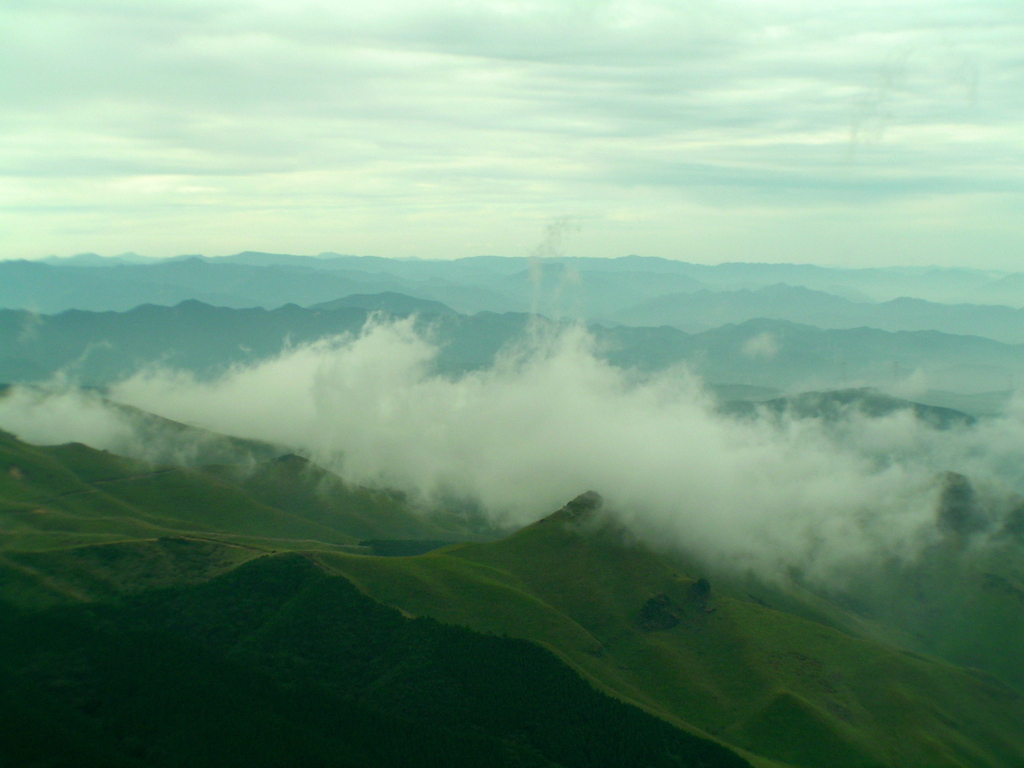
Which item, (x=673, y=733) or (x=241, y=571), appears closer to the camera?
(x=673, y=733)

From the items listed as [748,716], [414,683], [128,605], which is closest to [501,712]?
[414,683]

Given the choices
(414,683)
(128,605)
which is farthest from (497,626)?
(128,605)

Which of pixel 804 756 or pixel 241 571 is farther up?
pixel 241 571

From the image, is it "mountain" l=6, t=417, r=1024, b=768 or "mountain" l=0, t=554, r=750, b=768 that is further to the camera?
"mountain" l=6, t=417, r=1024, b=768

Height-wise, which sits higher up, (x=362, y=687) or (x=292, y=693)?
(x=292, y=693)

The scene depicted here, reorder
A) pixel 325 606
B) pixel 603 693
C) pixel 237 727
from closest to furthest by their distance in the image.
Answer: pixel 237 727 < pixel 603 693 < pixel 325 606

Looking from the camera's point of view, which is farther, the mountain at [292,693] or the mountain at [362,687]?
the mountain at [362,687]

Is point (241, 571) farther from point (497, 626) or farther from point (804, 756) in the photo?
point (804, 756)

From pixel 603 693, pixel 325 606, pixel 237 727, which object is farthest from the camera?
pixel 325 606

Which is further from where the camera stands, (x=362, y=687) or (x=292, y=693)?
(x=362, y=687)

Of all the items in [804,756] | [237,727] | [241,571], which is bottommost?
[804,756]
